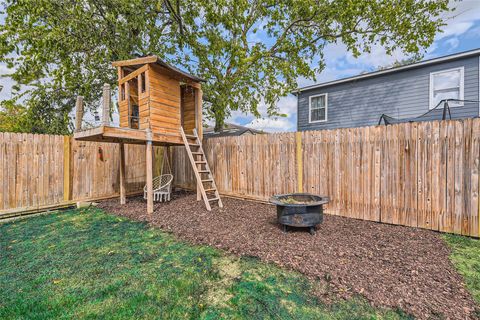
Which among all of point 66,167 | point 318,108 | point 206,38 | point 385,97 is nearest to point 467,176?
point 385,97

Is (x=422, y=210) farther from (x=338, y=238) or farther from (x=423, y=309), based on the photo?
(x=423, y=309)

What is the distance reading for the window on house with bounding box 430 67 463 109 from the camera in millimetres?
8062

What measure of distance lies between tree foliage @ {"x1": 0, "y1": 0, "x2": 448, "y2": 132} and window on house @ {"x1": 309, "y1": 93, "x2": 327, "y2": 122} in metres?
1.69

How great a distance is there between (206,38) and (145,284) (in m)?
8.99

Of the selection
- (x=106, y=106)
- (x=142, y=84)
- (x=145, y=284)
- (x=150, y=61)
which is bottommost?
(x=145, y=284)

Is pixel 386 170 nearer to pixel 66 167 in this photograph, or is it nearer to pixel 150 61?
pixel 150 61

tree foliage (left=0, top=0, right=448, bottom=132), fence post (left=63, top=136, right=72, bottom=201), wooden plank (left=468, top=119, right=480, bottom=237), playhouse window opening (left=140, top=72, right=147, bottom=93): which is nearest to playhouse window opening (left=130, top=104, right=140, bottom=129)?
playhouse window opening (left=140, top=72, right=147, bottom=93)

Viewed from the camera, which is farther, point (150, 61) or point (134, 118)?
point (134, 118)

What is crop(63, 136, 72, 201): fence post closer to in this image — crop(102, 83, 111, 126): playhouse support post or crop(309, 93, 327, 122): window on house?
crop(102, 83, 111, 126): playhouse support post

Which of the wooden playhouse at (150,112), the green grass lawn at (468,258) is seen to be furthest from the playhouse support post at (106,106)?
the green grass lawn at (468,258)

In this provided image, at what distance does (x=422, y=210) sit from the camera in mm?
3969

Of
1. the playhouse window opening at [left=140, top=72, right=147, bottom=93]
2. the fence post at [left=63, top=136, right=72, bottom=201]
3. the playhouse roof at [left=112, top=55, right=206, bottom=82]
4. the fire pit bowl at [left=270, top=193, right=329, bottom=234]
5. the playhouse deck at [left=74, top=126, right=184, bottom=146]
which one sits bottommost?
the fire pit bowl at [left=270, top=193, right=329, bottom=234]

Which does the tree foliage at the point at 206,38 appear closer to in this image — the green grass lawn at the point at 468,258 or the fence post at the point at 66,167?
the fence post at the point at 66,167

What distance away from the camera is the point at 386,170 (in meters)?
4.30
